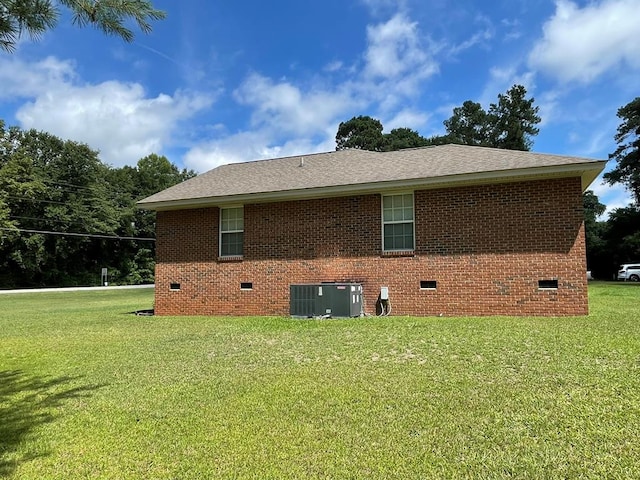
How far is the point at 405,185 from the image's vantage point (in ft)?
37.0

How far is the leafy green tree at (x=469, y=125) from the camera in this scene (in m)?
57.0

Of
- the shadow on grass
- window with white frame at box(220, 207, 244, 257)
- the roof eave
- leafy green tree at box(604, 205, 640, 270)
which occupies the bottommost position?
the shadow on grass

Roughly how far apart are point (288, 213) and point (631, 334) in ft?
27.5

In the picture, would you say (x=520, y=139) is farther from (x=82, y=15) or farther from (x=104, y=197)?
(x=82, y=15)

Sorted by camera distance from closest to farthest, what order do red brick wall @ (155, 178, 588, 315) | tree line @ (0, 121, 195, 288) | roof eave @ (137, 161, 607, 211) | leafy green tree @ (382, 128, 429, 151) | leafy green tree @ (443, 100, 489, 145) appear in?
roof eave @ (137, 161, 607, 211)
red brick wall @ (155, 178, 588, 315)
tree line @ (0, 121, 195, 288)
leafy green tree @ (382, 128, 429, 151)
leafy green tree @ (443, 100, 489, 145)

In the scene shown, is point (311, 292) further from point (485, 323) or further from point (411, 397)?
point (411, 397)

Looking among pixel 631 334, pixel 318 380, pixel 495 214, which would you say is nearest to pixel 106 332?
pixel 318 380

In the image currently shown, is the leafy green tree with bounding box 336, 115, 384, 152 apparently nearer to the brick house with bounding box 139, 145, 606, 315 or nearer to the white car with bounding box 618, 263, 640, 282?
the white car with bounding box 618, 263, 640, 282

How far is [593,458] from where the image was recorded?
317cm

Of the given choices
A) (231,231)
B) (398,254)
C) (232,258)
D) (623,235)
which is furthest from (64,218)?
(623,235)

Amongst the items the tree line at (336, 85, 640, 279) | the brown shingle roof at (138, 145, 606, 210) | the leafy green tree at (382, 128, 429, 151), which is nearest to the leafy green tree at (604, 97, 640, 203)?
the tree line at (336, 85, 640, 279)

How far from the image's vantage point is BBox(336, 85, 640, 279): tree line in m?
41.7

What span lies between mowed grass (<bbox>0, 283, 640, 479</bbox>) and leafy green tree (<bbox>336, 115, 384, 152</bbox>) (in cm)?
Result: 4643

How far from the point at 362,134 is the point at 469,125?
49.5 feet
